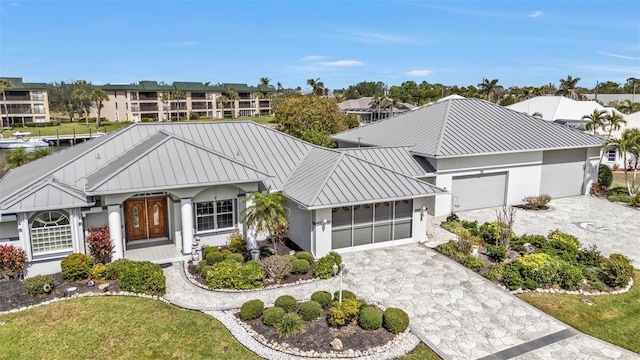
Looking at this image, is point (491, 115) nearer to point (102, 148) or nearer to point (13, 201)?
point (102, 148)

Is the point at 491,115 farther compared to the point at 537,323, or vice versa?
the point at 491,115

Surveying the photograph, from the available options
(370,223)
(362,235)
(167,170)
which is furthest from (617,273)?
(167,170)

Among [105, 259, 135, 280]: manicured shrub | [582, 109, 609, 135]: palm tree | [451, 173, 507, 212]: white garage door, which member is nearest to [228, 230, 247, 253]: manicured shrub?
[105, 259, 135, 280]: manicured shrub

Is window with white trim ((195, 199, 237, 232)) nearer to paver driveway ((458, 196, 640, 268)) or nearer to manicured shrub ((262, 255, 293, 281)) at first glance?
manicured shrub ((262, 255, 293, 281))

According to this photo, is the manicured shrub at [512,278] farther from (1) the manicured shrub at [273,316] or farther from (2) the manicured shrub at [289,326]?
(1) the manicured shrub at [273,316]

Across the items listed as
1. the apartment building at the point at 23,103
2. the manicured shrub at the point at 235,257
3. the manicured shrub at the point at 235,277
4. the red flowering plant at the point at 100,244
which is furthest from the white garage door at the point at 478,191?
the apartment building at the point at 23,103

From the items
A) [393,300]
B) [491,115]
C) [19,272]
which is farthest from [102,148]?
[491,115]
